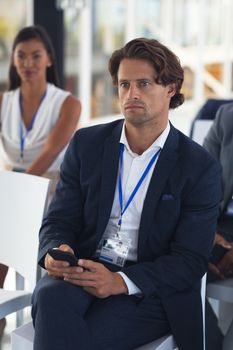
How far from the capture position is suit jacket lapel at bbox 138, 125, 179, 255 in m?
1.88

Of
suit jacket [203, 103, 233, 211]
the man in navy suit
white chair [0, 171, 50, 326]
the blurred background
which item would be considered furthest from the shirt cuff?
the blurred background

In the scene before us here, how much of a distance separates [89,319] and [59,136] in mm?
1444

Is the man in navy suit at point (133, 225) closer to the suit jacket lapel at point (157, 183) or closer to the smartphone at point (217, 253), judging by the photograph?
the suit jacket lapel at point (157, 183)

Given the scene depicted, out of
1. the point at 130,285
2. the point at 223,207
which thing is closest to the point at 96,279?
the point at 130,285

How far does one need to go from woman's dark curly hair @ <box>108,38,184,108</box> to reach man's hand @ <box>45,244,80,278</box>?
0.60m

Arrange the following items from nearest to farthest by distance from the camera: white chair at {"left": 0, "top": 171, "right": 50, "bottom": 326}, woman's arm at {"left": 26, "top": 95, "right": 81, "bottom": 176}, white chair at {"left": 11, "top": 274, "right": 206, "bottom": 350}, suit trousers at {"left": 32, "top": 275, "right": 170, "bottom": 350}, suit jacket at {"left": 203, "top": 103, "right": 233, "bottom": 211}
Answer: suit trousers at {"left": 32, "top": 275, "right": 170, "bottom": 350} < white chair at {"left": 11, "top": 274, "right": 206, "bottom": 350} < white chair at {"left": 0, "top": 171, "right": 50, "bottom": 326} < suit jacket at {"left": 203, "top": 103, "right": 233, "bottom": 211} < woman's arm at {"left": 26, "top": 95, "right": 81, "bottom": 176}

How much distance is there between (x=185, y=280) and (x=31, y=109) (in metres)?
1.65

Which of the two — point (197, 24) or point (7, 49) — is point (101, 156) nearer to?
point (7, 49)

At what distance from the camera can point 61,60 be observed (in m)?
4.57

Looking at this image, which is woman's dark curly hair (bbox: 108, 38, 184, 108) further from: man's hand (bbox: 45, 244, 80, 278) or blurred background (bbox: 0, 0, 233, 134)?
blurred background (bbox: 0, 0, 233, 134)

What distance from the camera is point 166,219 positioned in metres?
1.88

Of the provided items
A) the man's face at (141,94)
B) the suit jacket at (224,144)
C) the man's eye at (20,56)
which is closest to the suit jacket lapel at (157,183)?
the man's face at (141,94)

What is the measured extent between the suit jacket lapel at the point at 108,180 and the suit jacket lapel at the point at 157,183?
13 cm

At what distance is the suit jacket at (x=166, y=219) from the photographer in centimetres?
184
